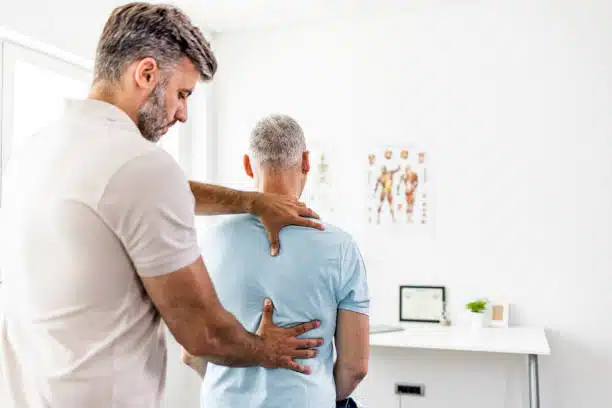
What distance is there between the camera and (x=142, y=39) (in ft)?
3.61

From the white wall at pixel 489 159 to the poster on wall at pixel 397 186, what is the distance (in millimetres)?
60

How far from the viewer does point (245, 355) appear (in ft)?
3.99

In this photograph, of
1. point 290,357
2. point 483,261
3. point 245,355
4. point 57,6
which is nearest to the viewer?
point 245,355

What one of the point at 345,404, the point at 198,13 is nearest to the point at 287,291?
the point at 345,404

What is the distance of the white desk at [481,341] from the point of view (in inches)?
113

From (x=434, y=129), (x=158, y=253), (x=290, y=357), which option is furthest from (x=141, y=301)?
(x=434, y=129)

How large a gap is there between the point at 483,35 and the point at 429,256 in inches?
46.8

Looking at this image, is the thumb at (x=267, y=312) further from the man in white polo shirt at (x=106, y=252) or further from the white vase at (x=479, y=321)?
the white vase at (x=479, y=321)

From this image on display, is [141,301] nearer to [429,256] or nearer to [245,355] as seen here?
[245,355]

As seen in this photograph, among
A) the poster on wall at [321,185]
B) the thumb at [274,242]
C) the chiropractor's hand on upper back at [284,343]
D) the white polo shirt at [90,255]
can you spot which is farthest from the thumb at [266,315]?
the poster on wall at [321,185]

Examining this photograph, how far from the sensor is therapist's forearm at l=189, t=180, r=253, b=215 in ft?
4.87

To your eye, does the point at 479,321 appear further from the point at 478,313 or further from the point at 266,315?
the point at 266,315

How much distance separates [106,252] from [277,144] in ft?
2.10

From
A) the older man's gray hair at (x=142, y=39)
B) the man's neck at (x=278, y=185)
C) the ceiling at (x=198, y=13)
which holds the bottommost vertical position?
the man's neck at (x=278, y=185)
